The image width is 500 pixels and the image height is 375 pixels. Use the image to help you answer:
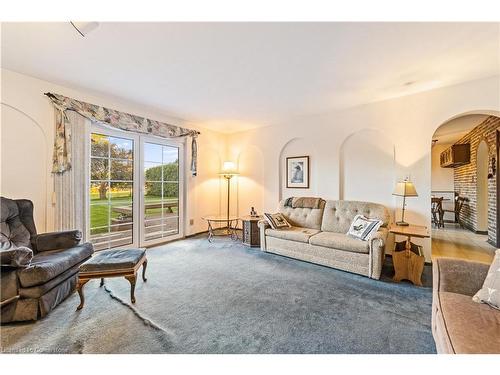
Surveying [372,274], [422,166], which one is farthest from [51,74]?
[422,166]

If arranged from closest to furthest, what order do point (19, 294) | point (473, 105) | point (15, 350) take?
point (15, 350)
point (19, 294)
point (473, 105)

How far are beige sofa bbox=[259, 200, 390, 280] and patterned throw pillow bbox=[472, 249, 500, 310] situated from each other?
122cm

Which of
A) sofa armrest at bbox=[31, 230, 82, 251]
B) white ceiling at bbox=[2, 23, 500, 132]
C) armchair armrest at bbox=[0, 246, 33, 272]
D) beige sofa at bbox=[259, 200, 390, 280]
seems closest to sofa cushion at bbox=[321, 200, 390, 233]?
beige sofa at bbox=[259, 200, 390, 280]

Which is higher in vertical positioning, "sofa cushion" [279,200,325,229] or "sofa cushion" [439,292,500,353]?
"sofa cushion" [279,200,325,229]

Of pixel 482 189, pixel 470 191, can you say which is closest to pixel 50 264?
pixel 482 189

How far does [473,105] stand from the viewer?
9.48 ft

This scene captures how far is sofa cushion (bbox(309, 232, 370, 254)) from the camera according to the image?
9.25 feet

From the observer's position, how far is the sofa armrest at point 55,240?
7.95 ft

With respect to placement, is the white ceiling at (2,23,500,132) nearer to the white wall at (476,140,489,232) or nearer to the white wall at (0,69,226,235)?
the white wall at (0,69,226,235)

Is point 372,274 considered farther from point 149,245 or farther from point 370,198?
point 149,245

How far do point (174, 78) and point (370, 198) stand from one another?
3558mm

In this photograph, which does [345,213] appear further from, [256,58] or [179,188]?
[179,188]

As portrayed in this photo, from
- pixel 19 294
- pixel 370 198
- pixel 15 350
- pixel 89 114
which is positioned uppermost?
pixel 89 114

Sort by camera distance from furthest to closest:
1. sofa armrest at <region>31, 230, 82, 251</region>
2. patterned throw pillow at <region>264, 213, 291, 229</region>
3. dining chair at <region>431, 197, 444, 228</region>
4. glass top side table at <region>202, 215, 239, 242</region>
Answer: dining chair at <region>431, 197, 444, 228</region> < glass top side table at <region>202, 215, 239, 242</region> < patterned throw pillow at <region>264, 213, 291, 229</region> < sofa armrest at <region>31, 230, 82, 251</region>
